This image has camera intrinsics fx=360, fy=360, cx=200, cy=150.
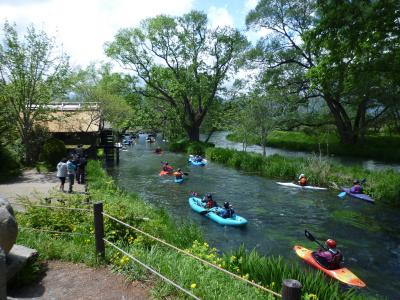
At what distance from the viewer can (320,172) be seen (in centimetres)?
2350

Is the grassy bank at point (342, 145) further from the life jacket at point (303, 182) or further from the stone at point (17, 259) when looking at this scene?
the stone at point (17, 259)

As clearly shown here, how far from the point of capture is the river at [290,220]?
12001 mm

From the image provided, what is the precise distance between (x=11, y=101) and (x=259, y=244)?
64.7 feet

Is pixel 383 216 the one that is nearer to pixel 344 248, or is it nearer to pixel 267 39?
pixel 344 248

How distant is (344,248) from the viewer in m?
13.1

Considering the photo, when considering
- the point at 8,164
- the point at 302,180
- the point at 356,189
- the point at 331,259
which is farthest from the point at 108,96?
the point at 331,259

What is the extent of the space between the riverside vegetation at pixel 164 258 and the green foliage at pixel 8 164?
1400cm

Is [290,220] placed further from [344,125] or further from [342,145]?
[344,125]

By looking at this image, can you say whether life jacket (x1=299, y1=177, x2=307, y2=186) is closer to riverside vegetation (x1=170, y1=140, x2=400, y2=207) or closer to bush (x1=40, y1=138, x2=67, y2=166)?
riverside vegetation (x1=170, y1=140, x2=400, y2=207)

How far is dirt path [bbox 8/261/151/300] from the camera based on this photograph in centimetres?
628

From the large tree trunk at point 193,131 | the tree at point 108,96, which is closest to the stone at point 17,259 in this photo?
the tree at point 108,96

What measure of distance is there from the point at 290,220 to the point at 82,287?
460 inches

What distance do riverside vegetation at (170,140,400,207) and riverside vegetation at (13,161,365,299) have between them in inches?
531

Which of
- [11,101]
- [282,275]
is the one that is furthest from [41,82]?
[282,275]
